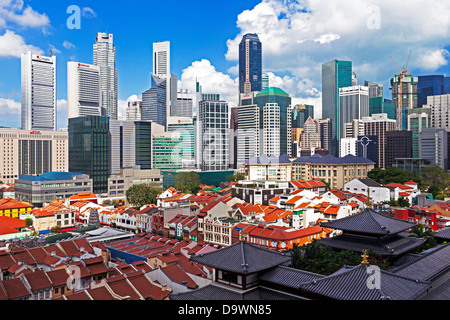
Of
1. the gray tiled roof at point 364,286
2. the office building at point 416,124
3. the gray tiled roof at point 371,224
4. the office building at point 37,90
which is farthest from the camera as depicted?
the office building at point 37,90

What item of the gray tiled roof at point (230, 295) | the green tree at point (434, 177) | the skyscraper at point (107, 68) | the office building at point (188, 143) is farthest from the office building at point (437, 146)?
the skyscraper at point (107, 68)

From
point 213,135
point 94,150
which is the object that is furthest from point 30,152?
point 213,135

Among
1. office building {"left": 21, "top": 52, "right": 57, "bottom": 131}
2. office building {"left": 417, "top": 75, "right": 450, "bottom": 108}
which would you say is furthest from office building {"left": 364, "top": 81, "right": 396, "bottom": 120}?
office building {"left": 21, "top": 52, "right": 57, "bottom": 131}

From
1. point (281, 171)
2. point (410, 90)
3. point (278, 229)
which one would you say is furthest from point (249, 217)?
point (410, 90)

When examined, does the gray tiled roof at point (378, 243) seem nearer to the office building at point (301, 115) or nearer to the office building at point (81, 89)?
the office building at point (81, 89)

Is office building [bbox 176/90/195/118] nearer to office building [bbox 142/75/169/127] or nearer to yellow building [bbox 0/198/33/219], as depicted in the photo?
office building [bbox 142/75/169/127]

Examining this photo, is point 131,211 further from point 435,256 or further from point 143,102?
point 143,102

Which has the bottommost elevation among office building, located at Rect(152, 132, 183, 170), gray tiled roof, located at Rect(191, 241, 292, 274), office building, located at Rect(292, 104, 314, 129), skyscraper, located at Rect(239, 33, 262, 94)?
gray tiled roof, located at Rect(191, 241, 292, 274)
